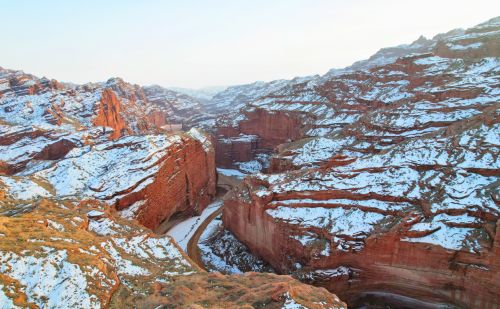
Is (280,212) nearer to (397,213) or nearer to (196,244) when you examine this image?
(397,213)

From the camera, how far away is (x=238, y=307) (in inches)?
722

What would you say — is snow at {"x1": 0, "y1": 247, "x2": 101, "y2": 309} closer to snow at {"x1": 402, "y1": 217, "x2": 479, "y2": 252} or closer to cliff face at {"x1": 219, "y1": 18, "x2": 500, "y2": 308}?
cliff face at {"x1": 219, "y1": 18, "x2": 500, "y2": 308}

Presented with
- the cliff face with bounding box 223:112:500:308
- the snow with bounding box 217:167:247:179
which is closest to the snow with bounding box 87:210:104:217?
the cliff face with bounding box 223:112:500:308

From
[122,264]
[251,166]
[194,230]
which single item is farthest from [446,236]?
[251,166]

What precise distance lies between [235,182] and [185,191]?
21.6 m

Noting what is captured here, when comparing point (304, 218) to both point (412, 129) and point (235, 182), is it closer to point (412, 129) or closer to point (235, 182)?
point (412, 129)

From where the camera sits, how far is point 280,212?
35.7 meters

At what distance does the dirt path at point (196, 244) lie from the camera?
1634 inches

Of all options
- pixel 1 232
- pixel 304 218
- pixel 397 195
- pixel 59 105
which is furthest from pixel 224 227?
pixel 59 105

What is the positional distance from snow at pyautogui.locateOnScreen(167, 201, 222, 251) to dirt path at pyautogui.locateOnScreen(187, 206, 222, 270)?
54 centimetres

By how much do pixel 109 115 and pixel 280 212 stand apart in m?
62.5

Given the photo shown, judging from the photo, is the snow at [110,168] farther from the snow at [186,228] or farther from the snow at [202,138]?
the snow at [202,138]

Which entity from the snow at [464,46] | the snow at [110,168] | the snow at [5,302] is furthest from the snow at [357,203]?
the snow at [464,46]

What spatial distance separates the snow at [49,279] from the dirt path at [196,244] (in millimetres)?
21668
